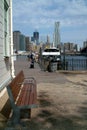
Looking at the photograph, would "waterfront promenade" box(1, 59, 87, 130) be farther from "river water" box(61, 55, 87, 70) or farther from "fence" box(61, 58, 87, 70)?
"river water" box(61, 55, 87, 70)

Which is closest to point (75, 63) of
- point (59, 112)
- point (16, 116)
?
point (59, 112)

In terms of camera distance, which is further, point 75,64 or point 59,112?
point 75,64

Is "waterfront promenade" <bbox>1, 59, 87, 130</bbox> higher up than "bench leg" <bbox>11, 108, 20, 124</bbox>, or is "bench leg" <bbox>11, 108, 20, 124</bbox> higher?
"bench leg" <bbox>11, 108, 20, 124</bbox>

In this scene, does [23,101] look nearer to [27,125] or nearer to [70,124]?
[27,125]

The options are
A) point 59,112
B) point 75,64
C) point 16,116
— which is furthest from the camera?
point 75,64

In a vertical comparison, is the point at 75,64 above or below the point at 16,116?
below

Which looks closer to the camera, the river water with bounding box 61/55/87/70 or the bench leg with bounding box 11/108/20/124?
the bench leg with bounding box 11/108/20/124

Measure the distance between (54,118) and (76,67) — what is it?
21.4m

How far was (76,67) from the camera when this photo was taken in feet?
94.2

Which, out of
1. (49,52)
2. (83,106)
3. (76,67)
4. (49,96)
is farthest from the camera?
(49,52)

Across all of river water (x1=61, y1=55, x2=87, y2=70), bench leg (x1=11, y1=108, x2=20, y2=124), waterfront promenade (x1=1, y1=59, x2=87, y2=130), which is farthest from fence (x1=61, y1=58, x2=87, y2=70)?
bench leg (x1=11, y1=108, x2=20, y2=124)

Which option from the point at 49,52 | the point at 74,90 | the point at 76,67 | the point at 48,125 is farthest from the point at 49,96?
the point at 49,52

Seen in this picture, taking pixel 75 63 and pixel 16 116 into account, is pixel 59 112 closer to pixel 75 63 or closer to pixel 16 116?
pixel 16 116

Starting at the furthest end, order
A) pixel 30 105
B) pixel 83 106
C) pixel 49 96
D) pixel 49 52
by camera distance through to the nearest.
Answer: pixel 49 52, pixel 49 96, pixel 83 106, pixel 30 105
